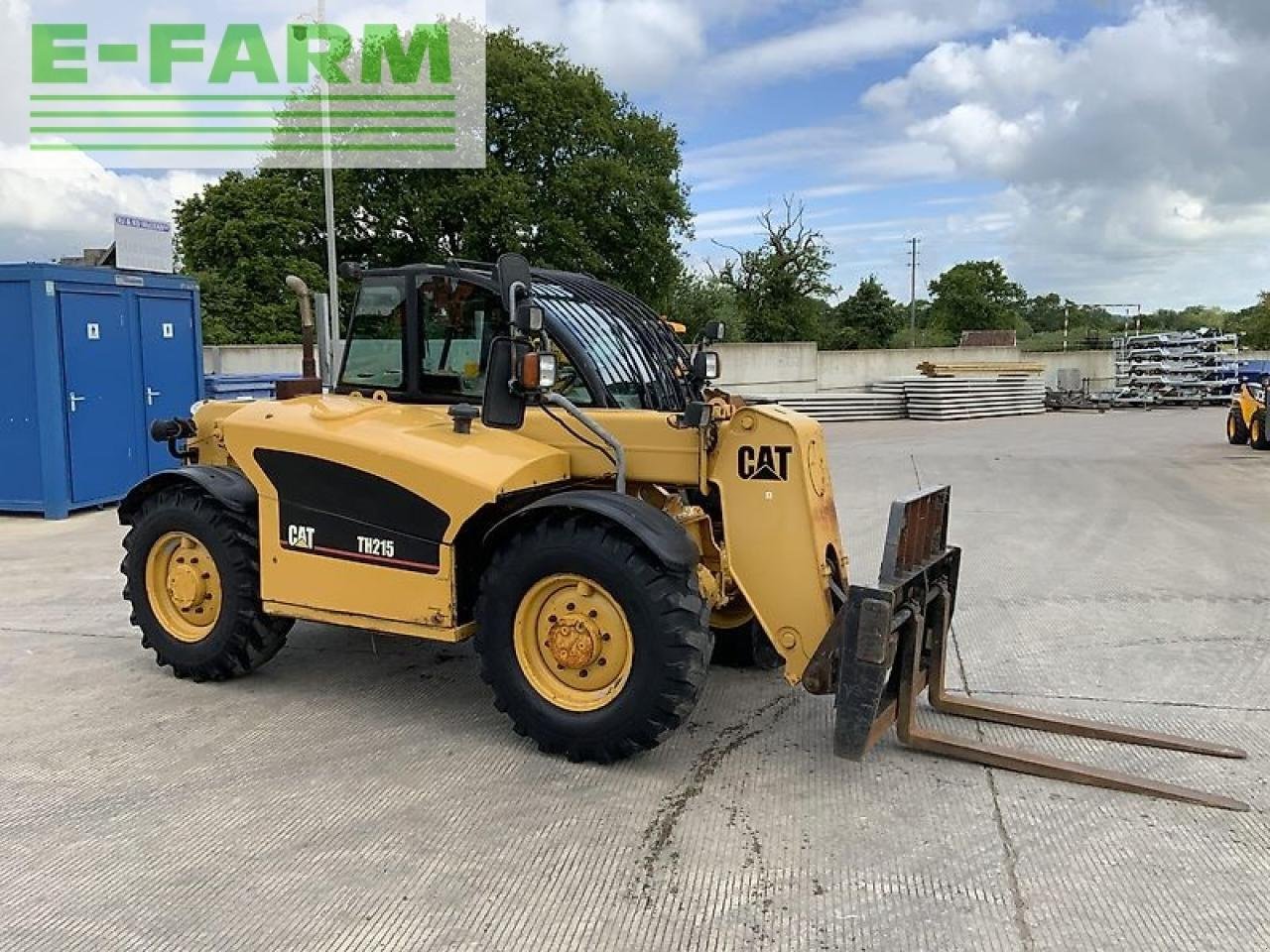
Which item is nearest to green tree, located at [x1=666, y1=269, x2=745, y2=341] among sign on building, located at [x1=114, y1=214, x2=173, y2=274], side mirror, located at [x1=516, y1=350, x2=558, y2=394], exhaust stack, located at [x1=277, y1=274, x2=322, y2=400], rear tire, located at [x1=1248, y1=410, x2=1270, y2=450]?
rear tire, located at [x1=1248, y1=410, x2=1270, y2=450]

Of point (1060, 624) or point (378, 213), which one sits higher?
point (378, 213)

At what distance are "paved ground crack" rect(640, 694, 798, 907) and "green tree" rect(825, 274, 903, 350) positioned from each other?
140ft

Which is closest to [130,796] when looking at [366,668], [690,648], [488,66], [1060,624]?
[366,668]

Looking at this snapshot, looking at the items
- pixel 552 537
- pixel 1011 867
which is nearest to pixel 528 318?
pixel 552 537

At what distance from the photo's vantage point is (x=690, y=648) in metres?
3.96

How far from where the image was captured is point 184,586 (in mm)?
5219

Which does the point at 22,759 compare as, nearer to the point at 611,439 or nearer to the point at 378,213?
the point at 611,439

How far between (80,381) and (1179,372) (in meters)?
26.8

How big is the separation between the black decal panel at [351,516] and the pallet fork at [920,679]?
68.8 inches

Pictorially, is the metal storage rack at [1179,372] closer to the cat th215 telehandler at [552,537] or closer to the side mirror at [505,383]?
the cat th215 telehandler at [552,537]

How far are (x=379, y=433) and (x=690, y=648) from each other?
1695 millimetres

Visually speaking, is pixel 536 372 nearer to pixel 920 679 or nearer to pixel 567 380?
pixel 567 380

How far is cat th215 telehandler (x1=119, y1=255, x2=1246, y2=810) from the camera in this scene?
4051mm

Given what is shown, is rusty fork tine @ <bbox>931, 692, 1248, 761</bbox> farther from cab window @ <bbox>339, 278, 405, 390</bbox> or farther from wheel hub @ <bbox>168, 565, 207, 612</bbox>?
wheel hub @ <bbox>168, 565, 207, 612</bbox>
